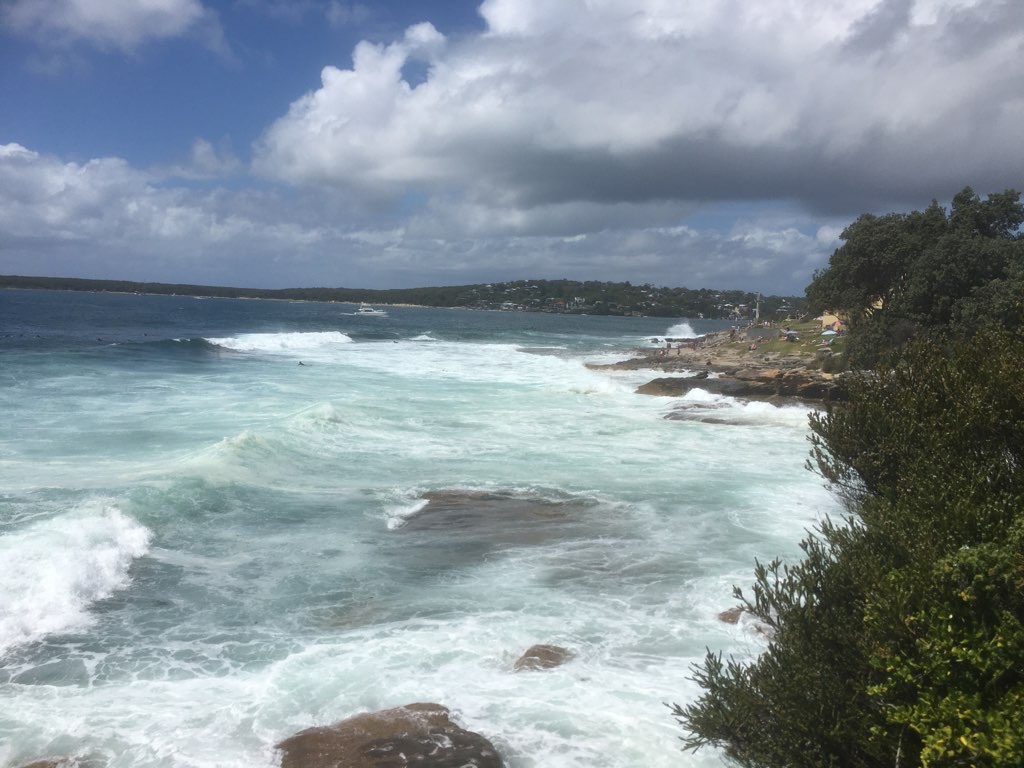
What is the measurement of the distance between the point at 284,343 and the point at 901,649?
70.9 m

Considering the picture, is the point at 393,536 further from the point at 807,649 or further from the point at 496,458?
the point at 807,649

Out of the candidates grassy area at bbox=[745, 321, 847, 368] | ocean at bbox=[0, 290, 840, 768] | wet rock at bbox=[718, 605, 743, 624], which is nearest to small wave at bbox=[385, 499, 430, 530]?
ocean at bbox=[0, 290, 840, 768]

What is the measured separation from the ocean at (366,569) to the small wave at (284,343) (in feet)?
115

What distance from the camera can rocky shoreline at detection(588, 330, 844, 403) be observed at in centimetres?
3728

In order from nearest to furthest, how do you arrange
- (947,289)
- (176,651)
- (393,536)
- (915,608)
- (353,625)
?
(915,608)
(176,651)
(353,625)
(393,536)
(947,289)

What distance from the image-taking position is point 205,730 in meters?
9.02

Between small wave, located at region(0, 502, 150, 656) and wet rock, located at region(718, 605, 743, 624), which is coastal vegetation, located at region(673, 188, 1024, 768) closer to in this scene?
wet rock, located at region(718, 605, 743, 624)

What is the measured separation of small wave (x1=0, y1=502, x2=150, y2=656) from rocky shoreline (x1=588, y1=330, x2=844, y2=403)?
1801cm

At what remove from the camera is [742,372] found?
46438mm

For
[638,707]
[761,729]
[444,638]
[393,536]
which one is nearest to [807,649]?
[761,729]

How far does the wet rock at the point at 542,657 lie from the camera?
10594mm

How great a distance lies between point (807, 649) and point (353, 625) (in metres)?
7.09

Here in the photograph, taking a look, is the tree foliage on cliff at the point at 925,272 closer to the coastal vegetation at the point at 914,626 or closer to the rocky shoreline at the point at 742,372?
the rocky shoreline at the point at 742,372

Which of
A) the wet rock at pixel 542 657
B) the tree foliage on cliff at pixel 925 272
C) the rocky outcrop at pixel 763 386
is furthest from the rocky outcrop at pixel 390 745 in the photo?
the rocky outcrop at pixel 763 386
